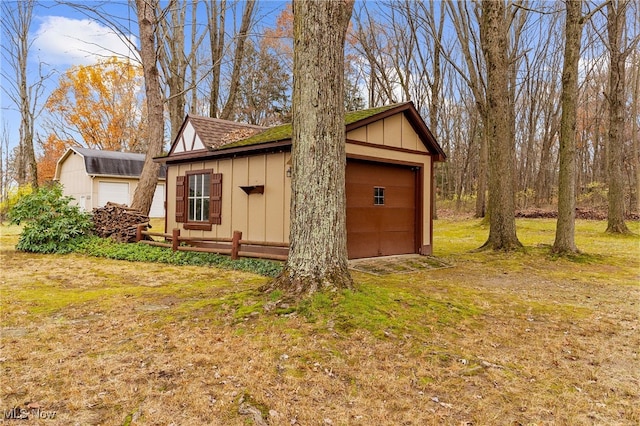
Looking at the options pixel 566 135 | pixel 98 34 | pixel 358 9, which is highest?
pixel 358 9

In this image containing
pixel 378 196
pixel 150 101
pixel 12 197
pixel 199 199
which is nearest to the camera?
pixel 378 196

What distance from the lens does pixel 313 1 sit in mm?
4441

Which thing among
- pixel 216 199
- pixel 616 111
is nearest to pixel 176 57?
pixel 216 199

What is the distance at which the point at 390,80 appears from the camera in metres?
22.4

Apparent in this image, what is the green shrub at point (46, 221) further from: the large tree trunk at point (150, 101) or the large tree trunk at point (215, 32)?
the large tree trunk at point (215, 32)

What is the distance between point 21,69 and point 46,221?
491 inches

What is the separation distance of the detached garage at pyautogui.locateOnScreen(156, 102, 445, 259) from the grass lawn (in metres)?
2.89

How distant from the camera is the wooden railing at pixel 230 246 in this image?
840 cm

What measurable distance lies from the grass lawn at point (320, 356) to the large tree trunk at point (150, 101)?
630cm

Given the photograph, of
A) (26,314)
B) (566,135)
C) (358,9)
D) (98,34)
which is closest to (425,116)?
(358,9)

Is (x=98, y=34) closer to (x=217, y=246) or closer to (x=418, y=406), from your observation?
(x=217, y=246)

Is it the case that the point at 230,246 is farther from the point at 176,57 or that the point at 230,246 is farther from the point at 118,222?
the point at 176,57

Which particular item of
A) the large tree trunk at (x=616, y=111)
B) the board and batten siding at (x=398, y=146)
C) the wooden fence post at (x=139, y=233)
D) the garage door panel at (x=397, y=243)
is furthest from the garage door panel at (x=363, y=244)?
the large tree trunk at (x=616, y=111)

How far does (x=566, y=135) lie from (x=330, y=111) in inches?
296
